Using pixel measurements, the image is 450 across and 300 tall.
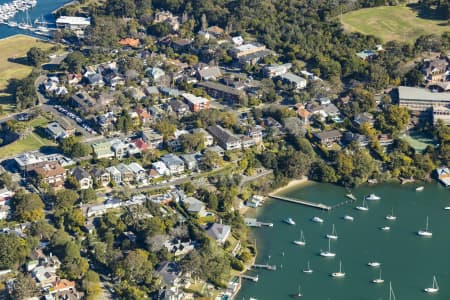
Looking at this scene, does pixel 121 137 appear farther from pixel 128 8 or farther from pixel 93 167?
pixel 128 8

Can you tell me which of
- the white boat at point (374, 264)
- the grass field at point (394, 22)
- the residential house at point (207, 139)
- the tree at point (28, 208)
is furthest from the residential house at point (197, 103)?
the white boat at point (374, 264)

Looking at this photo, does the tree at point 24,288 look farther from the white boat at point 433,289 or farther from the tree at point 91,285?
the white boat at point 433,289

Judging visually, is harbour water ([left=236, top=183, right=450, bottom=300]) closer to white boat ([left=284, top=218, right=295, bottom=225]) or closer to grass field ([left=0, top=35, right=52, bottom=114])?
white boat ([left=284, top=218, right=295, bottom=225])

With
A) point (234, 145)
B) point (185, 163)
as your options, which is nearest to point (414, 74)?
point (234, 145)

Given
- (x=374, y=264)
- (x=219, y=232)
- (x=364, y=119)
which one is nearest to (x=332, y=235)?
(x=374, y=264)

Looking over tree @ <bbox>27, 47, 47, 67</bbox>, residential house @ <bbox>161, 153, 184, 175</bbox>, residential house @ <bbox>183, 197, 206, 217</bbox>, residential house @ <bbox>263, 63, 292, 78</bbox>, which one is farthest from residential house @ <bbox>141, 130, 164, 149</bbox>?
tree @ <bbox>27, 47, 47, 67</bbox>

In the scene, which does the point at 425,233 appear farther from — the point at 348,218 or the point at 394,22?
the point at 394,22
